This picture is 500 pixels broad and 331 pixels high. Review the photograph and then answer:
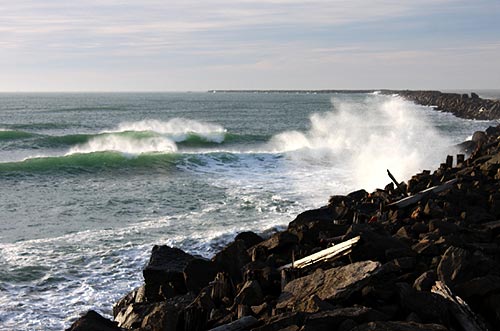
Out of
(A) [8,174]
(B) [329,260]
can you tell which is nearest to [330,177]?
(A) [8,174]

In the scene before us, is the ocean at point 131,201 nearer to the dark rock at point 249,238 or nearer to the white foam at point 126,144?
the white foam at point 126,144

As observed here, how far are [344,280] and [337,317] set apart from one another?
924mm

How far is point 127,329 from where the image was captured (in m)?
5.64

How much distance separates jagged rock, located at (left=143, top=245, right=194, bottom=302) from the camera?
23.3ft

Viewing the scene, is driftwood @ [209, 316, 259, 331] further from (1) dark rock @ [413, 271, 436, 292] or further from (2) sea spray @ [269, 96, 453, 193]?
(2) sea spray @ [269, 96, 453, 193]

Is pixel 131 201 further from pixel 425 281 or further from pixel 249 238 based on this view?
pixel 425 281

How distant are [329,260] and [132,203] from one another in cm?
1015

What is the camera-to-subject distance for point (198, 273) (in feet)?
23.6

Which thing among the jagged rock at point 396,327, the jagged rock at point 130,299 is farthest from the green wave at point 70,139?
the jagged rock at point 396,327

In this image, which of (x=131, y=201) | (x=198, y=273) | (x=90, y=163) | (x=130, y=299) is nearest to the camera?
(x=198, y=273)

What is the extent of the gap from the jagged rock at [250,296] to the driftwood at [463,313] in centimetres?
182

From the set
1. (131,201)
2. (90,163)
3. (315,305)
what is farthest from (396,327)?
(90,163)

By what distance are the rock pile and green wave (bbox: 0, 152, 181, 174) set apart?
16.5 metres

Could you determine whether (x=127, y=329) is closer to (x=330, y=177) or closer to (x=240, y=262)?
(x=240, y=262)
